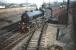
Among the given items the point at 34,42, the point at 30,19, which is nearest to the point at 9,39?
the point at 34,42

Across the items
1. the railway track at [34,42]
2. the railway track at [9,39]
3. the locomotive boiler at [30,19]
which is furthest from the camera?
the locomotive boiler at [30,19]

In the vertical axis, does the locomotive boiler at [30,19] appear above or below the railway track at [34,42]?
above

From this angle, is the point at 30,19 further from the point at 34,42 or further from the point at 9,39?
the point at 34,42

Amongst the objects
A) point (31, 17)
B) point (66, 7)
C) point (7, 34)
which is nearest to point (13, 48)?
point (7, 34)

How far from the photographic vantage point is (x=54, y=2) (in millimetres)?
3988

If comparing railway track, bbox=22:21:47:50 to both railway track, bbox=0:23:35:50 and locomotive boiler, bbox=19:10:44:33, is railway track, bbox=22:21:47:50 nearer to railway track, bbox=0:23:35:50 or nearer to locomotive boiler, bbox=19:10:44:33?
railway track, bbox=0:23:35:50

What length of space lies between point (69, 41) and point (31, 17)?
4041 mm

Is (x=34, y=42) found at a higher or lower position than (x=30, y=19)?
lower

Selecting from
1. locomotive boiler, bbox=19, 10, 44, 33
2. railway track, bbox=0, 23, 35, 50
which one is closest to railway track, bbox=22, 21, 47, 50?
railway track, bbox=0, 23, 35, 50

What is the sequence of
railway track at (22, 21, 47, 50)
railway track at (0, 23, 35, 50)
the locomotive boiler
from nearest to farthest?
railway track at (22, 21, 47, 50), railway track at (0, 23, 35, 50), the locomotive boiler

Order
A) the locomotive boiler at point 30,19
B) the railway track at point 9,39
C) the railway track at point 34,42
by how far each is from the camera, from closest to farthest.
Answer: the railway track at point 34,42 < the railway track at point 9,39 < the locomotive boiler at point 30,19

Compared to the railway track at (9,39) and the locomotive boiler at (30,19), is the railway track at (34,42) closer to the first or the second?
the railway track at (9,39)

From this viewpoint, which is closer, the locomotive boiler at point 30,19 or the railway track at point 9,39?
the railway track at point 9,39

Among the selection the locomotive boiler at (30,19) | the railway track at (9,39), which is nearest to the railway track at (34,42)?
the railway track at (9,39)
